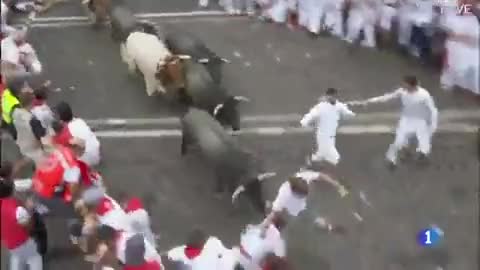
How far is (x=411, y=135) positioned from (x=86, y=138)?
4.09m

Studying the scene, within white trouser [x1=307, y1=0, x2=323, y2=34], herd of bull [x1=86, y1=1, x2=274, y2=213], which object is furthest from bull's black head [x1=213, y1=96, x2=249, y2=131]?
white trouser [x1=307, y1=0, x2=323, y2=34]

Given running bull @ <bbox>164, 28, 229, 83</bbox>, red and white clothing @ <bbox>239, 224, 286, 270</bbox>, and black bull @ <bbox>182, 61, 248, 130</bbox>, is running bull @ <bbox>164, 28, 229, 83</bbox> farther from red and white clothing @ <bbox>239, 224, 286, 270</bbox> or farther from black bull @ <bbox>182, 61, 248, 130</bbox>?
red and white clothing @ <bbox>239, 224, 286, 270</bbox>

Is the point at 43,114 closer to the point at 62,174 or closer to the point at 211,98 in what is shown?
the point at 62,174

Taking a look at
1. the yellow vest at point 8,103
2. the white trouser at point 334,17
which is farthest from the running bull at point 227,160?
the white trouser at point 334,17

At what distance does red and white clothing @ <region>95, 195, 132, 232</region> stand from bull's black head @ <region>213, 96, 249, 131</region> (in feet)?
10.9

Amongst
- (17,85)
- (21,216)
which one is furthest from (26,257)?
(17,85)

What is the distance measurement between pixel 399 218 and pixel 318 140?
171 centimetres

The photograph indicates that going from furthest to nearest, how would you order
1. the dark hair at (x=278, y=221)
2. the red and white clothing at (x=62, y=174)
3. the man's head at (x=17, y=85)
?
the man's head at (x=17, y=85), the red and white clothing at (x=62, y=174), the dark hair at (x=278, y=221)

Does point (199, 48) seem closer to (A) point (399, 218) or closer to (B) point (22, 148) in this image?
(B) point (22, 148)

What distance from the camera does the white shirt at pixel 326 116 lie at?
10609 millimetres

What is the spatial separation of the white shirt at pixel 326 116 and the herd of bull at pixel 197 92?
87 cm

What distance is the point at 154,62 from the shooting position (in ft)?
41.8

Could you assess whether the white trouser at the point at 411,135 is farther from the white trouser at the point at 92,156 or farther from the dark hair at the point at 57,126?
the dark hair at the point at 57,126

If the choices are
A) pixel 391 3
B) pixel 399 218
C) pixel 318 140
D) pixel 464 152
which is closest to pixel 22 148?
pixel 318 140
